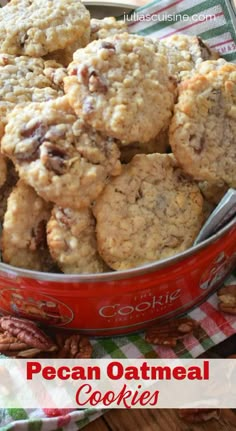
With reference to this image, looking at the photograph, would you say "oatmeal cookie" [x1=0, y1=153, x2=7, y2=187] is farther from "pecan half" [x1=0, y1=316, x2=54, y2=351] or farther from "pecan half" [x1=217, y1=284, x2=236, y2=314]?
"pecan half" [x1=217, y1=284, x2=236, y2=314]

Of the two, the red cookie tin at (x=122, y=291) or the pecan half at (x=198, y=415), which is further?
the pecan half at (x=198, y=415)

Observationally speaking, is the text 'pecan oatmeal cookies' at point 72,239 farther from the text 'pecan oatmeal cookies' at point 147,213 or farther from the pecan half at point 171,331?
the pecan half at point 171,331

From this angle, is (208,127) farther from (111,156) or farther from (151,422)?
(151,422)

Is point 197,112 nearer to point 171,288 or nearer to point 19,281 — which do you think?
point 171,288

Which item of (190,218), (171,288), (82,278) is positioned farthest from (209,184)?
(82,278)

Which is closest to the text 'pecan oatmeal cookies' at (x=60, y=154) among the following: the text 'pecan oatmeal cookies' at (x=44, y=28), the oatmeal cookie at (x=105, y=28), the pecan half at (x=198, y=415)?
the text 'pecan oatmeal cookies' at (x=44, y=28)

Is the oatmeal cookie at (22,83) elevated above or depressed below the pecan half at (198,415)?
above
